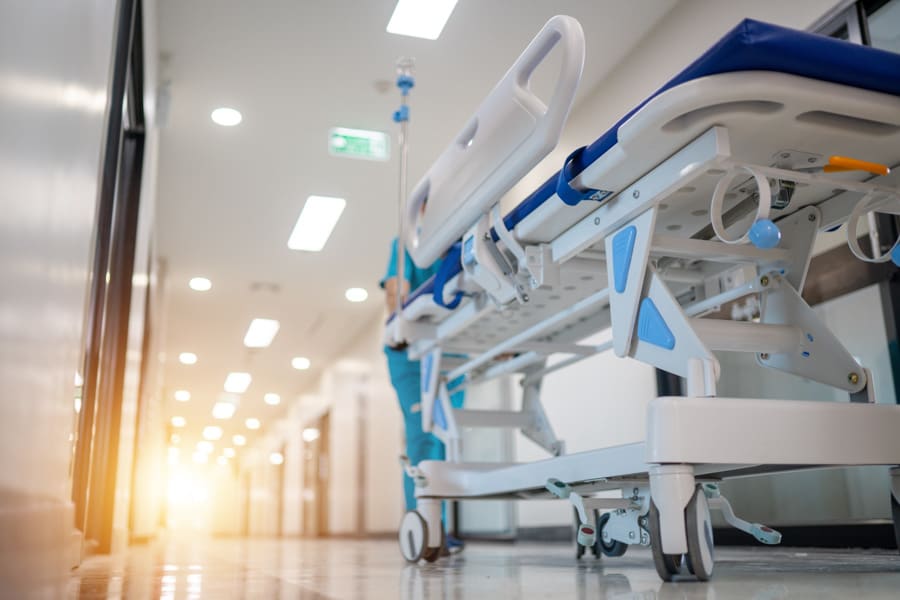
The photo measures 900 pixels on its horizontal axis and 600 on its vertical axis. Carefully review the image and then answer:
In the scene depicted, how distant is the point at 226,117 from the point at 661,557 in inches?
159

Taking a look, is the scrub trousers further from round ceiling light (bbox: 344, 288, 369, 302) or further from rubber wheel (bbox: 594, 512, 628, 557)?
round ceiling light (bbox: 344, 288, 369, 302)

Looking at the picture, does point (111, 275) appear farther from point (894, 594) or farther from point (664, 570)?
point (894, 594)

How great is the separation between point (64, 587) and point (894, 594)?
1.20 metres

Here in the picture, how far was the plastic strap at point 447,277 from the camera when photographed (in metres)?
2.25

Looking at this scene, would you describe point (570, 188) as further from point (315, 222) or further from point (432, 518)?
point (315, 222)

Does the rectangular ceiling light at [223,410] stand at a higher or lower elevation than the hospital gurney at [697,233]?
higher

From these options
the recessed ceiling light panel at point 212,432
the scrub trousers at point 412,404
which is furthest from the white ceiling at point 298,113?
the recessed ceiling light panel at point 212,432

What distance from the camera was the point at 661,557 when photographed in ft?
4.58

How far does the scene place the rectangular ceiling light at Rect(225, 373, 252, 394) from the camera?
11.6 m

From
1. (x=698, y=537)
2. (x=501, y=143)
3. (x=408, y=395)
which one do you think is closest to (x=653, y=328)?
(x=698, y=537)

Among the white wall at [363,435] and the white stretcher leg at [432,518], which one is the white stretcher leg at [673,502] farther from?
the white wall at [363,435]

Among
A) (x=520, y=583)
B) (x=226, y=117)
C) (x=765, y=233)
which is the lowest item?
(x=520, y=583)

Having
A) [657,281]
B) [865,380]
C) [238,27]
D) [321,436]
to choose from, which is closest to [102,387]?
[238,27]

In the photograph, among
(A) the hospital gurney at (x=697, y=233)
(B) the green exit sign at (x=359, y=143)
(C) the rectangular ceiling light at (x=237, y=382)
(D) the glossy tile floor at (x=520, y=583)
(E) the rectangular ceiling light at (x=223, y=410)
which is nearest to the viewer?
(D) the glossy tile floor at (x=520, y=583)
